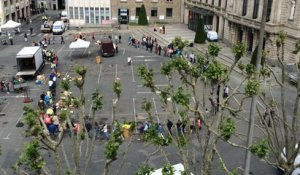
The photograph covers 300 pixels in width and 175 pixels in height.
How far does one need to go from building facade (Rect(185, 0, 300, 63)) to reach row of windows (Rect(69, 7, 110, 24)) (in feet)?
53.1

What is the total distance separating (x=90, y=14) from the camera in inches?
2803

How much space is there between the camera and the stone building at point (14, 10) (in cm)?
6962

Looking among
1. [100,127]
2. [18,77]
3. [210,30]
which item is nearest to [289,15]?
[210,30]

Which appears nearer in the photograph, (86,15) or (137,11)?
(86,15)

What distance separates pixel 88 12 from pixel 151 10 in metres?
12.5

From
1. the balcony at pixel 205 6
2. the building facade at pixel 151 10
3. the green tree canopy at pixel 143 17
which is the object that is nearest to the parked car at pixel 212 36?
the balcony at pixel 205 6

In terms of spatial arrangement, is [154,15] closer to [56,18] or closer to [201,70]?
[56,18]

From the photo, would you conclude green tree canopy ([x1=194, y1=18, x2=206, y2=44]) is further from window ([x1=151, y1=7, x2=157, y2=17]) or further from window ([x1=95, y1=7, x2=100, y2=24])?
window ([x1=95, y1=7, x2=100, y2=24])

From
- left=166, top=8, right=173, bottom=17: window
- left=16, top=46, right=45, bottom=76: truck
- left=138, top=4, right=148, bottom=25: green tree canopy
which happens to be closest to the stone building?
left=138, top=4, right=148, bottom=25: green tree canopy

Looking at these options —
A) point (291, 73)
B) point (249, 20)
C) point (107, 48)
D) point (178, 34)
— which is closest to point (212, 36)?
point (178, 34)

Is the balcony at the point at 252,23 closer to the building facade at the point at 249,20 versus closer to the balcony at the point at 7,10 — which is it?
the building facade at the point at 249,20

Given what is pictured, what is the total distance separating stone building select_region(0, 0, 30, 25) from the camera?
69625 mm

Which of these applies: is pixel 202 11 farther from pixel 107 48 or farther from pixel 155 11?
pixel 107 48

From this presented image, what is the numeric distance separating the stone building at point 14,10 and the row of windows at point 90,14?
12542 mm
